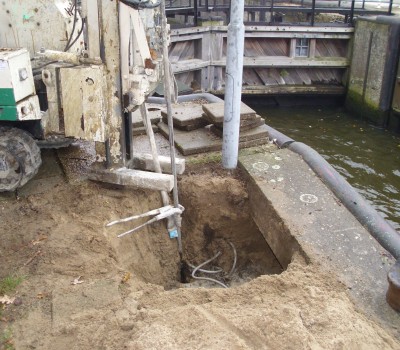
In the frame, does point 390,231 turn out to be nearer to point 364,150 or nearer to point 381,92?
point 364,150

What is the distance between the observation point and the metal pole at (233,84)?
5402 millimetres

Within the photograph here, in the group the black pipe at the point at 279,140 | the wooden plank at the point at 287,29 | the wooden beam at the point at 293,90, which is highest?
the wooden plank at the point at 287,29

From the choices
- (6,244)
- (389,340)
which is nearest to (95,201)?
(6,244)

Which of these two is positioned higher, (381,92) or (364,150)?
(381,92)

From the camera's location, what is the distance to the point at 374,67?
11.2m

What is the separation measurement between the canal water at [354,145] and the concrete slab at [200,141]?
2817 millimetres

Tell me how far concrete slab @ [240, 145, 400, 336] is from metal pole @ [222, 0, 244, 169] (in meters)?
0.27

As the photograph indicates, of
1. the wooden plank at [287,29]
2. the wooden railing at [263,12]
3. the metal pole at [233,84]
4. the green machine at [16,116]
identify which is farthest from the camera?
the wooden railing at [263,12]

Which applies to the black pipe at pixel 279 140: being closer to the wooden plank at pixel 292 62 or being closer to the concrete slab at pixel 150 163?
the concrete slab at pixel 150 163

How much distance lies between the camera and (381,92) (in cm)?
1116

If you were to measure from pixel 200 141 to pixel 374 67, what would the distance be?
6527 mm

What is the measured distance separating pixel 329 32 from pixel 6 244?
31.8 feet

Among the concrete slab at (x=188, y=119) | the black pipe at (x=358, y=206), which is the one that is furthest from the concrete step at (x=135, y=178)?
the black pipe at (x=358, y=206)

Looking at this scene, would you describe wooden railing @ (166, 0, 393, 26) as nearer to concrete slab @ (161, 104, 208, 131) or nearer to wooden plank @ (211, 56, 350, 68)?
wooden plank @ (211, 56, 350, 68)
